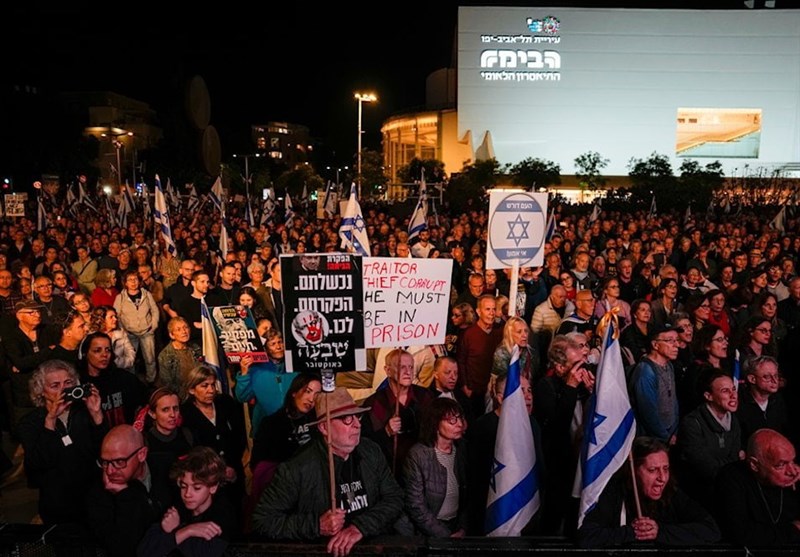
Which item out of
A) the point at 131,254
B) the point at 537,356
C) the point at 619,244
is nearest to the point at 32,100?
the point at 131,254

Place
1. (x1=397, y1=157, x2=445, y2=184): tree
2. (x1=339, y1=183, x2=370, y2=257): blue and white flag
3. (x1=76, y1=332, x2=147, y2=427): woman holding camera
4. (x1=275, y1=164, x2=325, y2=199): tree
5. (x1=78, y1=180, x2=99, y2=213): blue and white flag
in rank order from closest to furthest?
(x1=76, y1=332, x2=147, y2=427): woman holding camera → (x1=339, y1=183, x2=370, y2=257): blue and white flag → (x1=78, y1=180, x2=99, y2=213): blue and white flag → (x1=397, y1=157, x2=445, y2=184): tree → (x1=275, y1=164, x2=325, y2=199): tree

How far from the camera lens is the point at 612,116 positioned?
58.6m

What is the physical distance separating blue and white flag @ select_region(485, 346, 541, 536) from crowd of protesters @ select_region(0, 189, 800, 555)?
25 cm

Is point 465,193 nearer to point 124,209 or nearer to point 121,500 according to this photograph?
point 124,209

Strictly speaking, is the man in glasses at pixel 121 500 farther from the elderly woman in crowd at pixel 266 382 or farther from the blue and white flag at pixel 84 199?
the blue and white flag at pixel 84 199

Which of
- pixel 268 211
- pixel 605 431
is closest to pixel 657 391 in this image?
pixel 605 431

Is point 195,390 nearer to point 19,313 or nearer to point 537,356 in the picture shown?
point 19,313

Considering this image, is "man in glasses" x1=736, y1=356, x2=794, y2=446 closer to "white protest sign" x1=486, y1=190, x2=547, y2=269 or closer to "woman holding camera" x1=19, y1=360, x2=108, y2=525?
"white protest sign" x1=486, y1=190, x2=547, y2=269

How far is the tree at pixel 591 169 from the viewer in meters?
48.4

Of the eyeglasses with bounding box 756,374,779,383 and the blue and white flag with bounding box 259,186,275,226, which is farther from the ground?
the blue and white flag with bounding box 259,186,275,226

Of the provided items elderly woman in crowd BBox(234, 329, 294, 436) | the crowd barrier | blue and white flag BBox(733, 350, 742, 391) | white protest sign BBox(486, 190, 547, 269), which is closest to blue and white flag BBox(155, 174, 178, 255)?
elderly woman in crowd BBox(234, 329, 294, 436)

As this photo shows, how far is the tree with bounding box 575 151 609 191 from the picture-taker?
48.4m

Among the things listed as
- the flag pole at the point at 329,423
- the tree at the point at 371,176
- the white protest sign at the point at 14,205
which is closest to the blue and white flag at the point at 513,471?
the flag pole at the point at 329,423

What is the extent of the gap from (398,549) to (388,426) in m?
1.72
